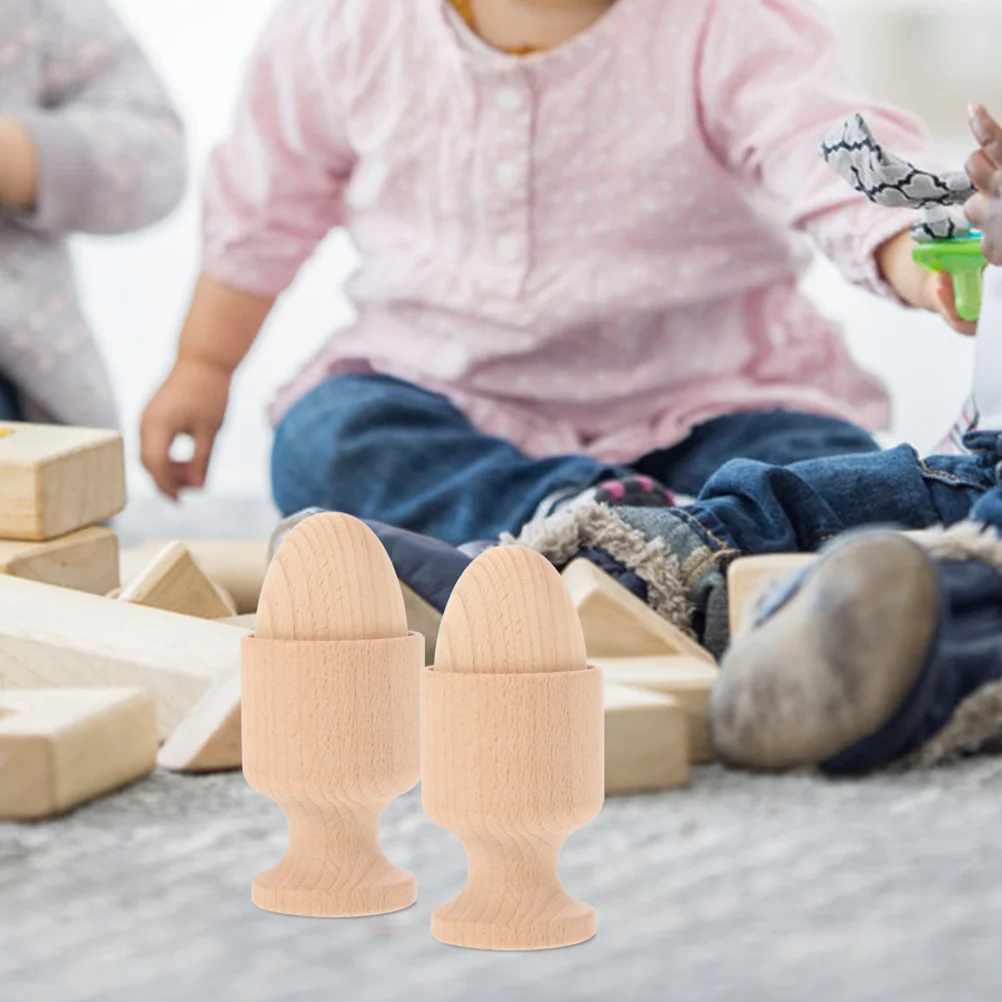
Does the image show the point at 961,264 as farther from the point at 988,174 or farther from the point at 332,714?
the point at 332,714

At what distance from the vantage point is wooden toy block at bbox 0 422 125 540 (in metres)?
0.49

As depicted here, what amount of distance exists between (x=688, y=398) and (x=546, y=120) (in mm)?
114

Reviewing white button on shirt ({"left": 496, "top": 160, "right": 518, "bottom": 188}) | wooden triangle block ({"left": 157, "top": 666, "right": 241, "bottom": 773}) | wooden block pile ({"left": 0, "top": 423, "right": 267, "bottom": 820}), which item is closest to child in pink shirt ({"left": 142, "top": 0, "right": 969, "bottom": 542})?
white button on shirt ({"left": 496, "top": 160, "right": 518, "bottom": 188})

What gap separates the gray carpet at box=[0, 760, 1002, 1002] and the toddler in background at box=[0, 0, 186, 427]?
0.47 m

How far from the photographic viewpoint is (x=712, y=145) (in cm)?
64

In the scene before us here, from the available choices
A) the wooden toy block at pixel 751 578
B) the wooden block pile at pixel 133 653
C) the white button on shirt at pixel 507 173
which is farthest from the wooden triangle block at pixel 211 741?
the white button on shirt at pixel 507 173

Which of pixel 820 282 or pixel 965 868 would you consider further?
pixel 820 282

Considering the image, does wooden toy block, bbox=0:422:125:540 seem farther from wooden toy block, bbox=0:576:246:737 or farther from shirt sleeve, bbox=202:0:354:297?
shirt sleeve, bbox=202:0:354:297

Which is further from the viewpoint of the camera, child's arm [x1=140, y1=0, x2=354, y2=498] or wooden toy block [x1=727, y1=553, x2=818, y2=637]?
child's arm [x1=140, y1=0, x2=354, y2=498]

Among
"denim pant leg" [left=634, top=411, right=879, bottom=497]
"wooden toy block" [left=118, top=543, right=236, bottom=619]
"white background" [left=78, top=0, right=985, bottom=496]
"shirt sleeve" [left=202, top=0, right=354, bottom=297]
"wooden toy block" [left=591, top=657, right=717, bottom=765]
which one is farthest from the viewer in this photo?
"white background" [left=78, top=0, right=985, bottom=496]

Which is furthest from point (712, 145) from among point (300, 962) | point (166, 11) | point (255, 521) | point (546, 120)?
point (166, 11)

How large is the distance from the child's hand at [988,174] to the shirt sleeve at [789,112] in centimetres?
15

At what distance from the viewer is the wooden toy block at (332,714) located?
284 mm

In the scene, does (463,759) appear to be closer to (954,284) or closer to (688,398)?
(954,284)
